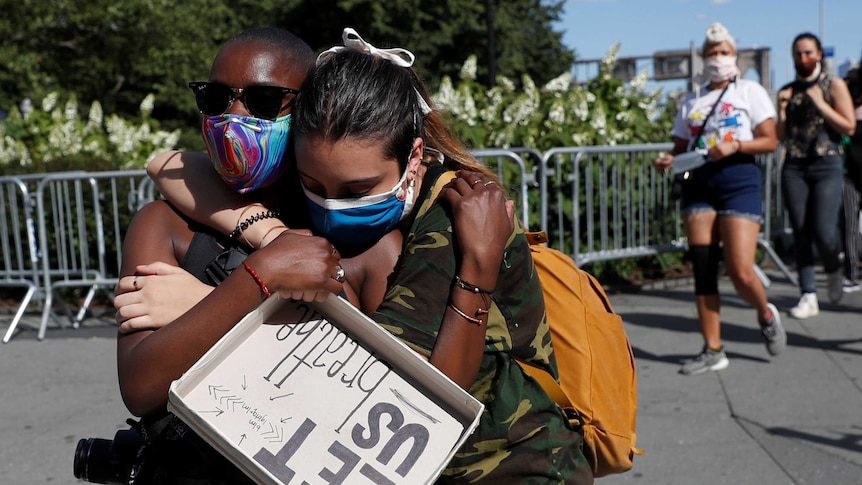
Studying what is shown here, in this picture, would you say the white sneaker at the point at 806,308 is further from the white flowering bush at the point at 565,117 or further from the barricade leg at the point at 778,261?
the white flowering bush at the point at 565,117

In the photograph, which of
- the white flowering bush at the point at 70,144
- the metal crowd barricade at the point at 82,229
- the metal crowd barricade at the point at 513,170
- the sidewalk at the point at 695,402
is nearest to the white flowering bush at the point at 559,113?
the metal crowd barricade at the point at 513,170

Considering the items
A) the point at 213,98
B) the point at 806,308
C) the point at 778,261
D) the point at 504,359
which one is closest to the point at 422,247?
the point at 504,359

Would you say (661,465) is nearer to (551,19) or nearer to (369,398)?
(369,398)

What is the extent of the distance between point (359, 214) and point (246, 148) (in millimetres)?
262

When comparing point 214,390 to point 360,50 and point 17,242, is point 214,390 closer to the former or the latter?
point 360,50

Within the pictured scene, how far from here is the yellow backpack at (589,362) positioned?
1.88m

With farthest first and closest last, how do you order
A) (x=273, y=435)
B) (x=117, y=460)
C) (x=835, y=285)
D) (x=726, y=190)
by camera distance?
(x=835, y=285) < (x=726, y=190) < (x=117, y=460) < (x=273, y=435)

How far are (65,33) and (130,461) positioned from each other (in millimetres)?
21678

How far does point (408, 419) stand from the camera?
4.91 feet

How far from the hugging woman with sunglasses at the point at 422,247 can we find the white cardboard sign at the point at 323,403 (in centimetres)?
8

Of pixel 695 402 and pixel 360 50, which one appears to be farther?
pixel 695 402

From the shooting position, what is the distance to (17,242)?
7.73m

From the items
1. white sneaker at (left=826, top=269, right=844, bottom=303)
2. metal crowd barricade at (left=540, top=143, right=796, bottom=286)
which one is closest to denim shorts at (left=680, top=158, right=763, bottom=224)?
white sneaker at (left=826, top=269, right=844, bottom=303)

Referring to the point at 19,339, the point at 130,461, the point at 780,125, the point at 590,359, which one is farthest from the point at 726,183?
the point at 19,339
